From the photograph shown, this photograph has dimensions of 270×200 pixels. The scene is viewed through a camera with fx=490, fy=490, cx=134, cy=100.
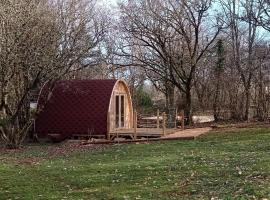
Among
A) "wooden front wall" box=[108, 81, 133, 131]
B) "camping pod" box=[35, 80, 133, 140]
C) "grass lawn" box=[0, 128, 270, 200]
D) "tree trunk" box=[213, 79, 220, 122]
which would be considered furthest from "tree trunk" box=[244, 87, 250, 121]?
"grass lawn" box=[0, 128, 270, 200]

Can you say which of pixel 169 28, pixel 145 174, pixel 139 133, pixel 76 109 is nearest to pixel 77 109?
pixel 76 109

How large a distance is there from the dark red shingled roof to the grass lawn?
669cm

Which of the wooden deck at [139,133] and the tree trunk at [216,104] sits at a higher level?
the tree trunk at [216,104]

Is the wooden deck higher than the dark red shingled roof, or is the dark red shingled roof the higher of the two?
the dark red shingled roof

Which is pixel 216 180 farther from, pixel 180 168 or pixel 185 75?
pixel 185 75

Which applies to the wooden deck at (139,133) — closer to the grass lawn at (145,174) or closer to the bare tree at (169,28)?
the grass lawn at (145,174)

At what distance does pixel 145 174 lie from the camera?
1111 centimetres

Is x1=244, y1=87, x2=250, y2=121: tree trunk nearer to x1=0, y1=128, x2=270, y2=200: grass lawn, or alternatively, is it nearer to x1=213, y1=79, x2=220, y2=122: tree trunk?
x1=213, y1=79, x2=220, y2=122: tree trunk

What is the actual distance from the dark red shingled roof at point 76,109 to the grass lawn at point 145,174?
669 cm

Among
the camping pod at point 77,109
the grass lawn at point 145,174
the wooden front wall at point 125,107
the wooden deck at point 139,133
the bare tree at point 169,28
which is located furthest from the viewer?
the bare tree at point 169,28

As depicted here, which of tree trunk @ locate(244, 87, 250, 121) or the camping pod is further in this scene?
tree trunk @ locate(244, 87, 250, 121)

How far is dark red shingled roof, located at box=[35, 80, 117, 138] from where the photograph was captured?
79.3 ft

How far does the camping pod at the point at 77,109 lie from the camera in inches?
950

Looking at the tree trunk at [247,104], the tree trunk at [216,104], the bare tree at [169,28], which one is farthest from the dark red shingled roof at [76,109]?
the tree trunk at [247,104]
